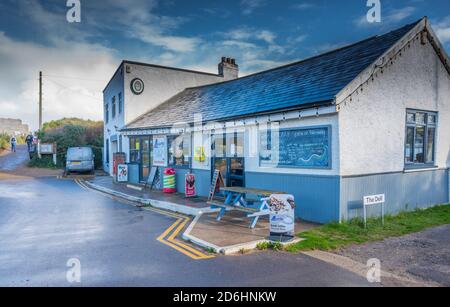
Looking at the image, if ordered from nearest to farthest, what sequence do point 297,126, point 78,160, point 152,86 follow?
point 297,126, point 152,86, point 78,160

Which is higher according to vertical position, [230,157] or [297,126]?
[297,126]

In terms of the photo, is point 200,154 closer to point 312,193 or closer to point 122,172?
point 312,193

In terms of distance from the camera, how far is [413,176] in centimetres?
1044

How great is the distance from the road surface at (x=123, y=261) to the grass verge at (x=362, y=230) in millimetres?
822

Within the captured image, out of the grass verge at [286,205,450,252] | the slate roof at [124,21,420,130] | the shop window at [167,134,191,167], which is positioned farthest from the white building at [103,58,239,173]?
the grass verge at [286,205,450,252]

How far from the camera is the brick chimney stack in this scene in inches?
960

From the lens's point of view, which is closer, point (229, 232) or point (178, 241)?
point (178, 241)

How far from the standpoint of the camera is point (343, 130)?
8281 mm

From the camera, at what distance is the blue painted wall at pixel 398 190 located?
8430mm

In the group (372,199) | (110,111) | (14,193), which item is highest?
(110,111)

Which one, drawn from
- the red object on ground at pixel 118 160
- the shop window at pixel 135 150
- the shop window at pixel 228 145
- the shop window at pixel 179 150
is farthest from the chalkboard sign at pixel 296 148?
the red object on ground at pixel 118 160

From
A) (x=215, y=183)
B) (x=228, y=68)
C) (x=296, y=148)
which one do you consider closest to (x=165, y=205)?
(x=215, y=183)

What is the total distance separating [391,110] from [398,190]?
2499 millimetres

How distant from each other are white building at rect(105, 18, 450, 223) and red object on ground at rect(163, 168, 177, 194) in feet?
2.12
